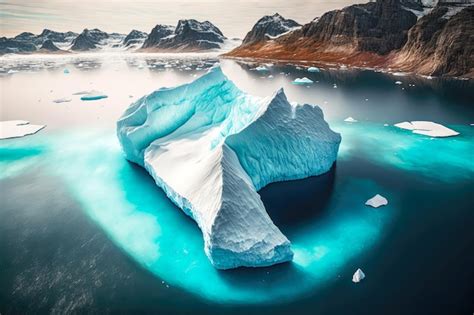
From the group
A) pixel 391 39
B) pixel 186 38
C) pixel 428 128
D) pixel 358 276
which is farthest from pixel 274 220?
pixel 186 38

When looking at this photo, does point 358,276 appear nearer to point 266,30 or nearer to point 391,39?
point 391,39

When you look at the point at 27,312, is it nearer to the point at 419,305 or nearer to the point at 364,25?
the point at 419,305

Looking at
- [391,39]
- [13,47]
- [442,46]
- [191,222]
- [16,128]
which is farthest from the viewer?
[13,47]

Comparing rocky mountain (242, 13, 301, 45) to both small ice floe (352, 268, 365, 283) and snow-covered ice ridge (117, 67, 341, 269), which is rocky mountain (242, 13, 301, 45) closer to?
snow-covered ice ridge (117, 67, 341, 269)

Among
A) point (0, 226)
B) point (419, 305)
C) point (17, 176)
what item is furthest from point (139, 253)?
point (17, 176)

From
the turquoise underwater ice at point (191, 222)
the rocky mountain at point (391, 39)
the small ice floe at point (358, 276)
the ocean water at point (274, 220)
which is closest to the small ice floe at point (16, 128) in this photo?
the turquoise underwater ice at point (191, 222)

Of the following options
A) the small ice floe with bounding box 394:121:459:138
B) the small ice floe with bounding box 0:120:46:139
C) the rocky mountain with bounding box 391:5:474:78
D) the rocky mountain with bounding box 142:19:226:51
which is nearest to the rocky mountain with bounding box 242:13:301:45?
the rocky mountain with bounding box 142:19:226:51
